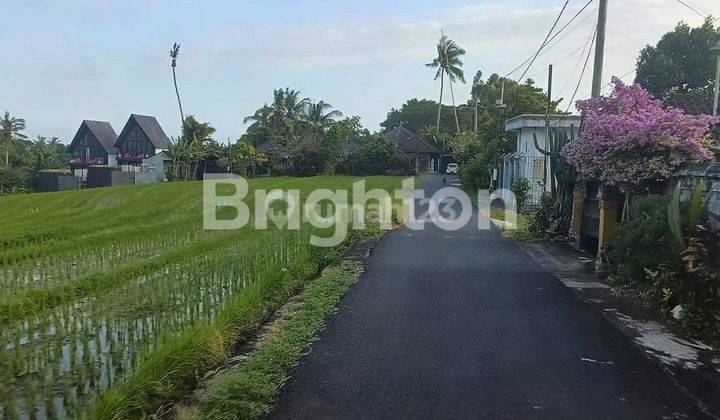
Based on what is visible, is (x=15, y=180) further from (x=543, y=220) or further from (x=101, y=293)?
(x=101, y=293)

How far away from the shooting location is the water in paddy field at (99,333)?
3942mm

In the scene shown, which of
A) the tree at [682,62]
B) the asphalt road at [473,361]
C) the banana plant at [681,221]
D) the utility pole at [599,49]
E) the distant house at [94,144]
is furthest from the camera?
the distant house at [94,144]

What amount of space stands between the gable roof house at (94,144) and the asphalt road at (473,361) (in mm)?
55750

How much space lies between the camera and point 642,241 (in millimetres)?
6738

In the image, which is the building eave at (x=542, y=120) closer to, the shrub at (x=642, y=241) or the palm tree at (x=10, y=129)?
the shrub at (x=642, y=241)

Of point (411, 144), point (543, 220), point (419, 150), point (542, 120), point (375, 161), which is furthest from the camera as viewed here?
point (411, 144)

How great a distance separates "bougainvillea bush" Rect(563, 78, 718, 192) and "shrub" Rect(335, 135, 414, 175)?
35575 mm

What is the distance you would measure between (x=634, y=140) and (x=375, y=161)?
123ft

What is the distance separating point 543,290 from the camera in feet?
25.0

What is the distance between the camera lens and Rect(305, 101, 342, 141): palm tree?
5194cm

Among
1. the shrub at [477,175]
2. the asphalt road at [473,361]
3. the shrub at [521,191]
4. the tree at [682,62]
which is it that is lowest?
the asphalt road at [473,361]

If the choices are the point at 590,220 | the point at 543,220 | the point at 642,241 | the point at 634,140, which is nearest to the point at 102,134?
the point at 543,220

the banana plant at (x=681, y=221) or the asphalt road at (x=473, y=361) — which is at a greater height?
the banana plant at (x=681, y=221)

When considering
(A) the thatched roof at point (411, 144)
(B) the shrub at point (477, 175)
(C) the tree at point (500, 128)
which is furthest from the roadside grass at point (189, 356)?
(A) the thatched roof at point (411, 144)
